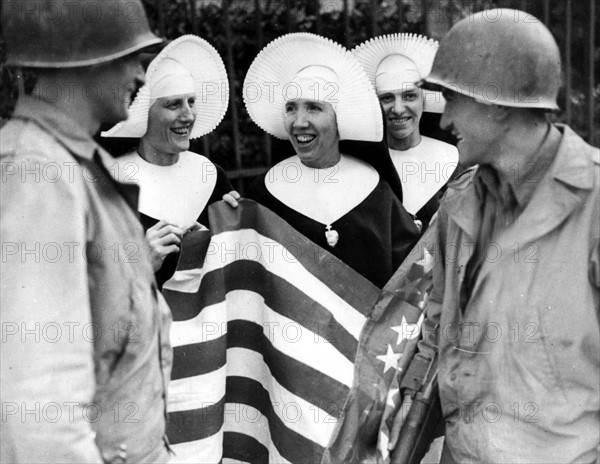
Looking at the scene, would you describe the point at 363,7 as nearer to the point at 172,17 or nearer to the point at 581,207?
the point at 172,17

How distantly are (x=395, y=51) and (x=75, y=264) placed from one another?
10.1 ft

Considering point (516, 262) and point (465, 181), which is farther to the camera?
point (465, 181)

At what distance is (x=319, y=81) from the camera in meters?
4.41

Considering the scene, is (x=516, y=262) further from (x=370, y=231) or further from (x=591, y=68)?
(x=591, y=68)

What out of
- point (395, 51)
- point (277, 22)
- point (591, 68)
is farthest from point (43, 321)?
point (591, 68)

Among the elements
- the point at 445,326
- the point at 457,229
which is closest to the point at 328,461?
the point at 445,326

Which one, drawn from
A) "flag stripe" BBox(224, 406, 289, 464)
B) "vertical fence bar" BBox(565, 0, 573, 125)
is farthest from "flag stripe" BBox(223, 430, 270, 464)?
"vertical fence bar" BBox(565, 0, 573, 125)

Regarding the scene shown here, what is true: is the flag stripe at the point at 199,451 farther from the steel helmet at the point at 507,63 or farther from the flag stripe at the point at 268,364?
the steel helmet at the point at 507,63

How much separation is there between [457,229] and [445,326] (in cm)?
34

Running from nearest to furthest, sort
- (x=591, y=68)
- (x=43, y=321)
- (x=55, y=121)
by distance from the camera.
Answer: (x=43, y=321)
(x=55, y=121)
(x=591, y=68)

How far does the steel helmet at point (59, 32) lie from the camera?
2.43 metres

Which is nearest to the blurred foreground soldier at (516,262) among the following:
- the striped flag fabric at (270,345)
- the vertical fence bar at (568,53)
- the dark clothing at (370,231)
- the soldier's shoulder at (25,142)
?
the striped flag fabric at (270,345)

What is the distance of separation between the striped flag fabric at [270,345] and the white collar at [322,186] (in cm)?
23

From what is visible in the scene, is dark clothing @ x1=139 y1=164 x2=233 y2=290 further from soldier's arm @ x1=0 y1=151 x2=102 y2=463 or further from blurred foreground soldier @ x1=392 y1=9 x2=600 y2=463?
soldier's arm @ x1=0 y1=151 x2=102 y2=463
